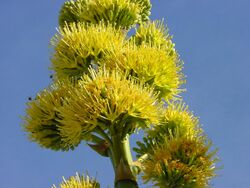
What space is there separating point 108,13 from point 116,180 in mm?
2130

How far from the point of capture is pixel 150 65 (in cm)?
566

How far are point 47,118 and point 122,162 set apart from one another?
95 cm

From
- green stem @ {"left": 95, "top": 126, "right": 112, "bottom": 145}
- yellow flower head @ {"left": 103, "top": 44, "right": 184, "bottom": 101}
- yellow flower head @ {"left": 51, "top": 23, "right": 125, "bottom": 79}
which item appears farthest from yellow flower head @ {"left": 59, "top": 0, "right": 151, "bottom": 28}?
green stem @ {"left": 95, "top": 126, "right": 112, "bottom": 145}

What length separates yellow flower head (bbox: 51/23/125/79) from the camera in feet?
19.3

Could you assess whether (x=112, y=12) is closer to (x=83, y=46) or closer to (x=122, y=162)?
(x=83, y=46)

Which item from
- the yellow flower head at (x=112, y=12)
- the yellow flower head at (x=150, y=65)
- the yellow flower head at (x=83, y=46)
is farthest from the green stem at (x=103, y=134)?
the yellow flower head at (x=112, y=12)

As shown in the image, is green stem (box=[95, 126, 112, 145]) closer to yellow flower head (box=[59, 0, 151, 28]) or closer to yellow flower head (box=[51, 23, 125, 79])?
yellow flower head (box=[51, 23, 125, 79])

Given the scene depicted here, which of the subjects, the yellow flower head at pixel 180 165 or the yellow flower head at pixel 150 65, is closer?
the yellow flower head at pixel 180 165

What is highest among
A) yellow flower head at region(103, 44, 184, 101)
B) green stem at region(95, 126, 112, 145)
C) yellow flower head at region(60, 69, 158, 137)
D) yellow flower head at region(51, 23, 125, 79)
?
yellow flower head at region(51, 23, 125, 79)

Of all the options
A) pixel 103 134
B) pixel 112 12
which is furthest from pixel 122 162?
pixel 112 12

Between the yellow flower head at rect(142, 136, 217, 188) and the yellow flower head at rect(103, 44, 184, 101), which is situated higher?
the yellow flower head at rect(103, 44, 184, 101)

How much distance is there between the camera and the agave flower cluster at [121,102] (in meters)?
5.20

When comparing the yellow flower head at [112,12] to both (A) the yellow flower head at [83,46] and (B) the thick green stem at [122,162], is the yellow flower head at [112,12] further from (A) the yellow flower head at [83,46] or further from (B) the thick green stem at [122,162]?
(B) the thick green stem at [122,162]

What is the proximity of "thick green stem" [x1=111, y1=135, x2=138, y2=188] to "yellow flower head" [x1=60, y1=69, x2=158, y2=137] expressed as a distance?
0.64 feet
